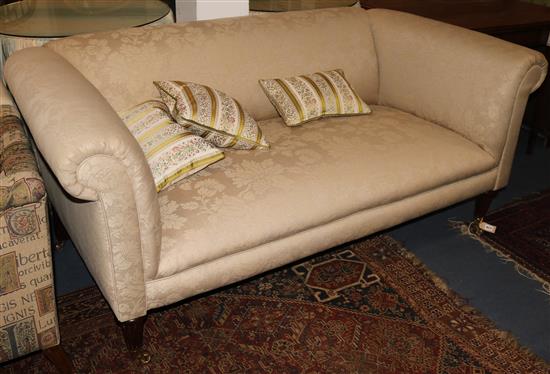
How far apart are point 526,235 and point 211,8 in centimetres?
172

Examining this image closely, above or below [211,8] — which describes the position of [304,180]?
below

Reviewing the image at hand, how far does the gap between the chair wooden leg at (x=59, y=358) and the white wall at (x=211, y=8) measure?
1.55 metres

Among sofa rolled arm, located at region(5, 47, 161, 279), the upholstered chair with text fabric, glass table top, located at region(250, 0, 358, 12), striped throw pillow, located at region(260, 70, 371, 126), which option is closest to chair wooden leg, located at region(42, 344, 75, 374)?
the upholstered chair with text fabric

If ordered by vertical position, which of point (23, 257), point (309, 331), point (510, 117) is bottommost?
point (309, 331)

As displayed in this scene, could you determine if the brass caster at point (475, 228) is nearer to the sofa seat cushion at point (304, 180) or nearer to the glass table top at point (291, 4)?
the sofa seat cushion at point (304, 180)

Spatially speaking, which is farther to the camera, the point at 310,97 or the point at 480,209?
the point at 480,209

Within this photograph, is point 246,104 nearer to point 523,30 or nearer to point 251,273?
point 251,273

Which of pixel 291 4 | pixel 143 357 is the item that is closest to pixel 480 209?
pixel 291 4

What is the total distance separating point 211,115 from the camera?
6.22 ft

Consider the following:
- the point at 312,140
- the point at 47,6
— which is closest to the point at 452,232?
the point at 312,140

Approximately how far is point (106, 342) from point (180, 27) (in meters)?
1.18

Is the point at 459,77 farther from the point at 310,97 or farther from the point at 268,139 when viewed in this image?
the point at 268,139

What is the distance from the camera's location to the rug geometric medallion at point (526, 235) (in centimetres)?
229

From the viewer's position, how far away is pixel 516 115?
2221 millimetres
